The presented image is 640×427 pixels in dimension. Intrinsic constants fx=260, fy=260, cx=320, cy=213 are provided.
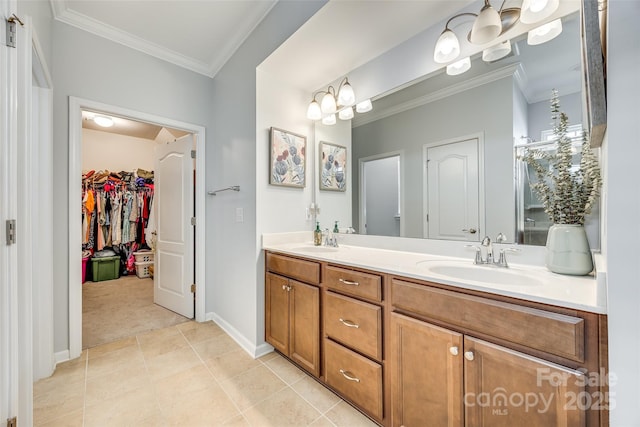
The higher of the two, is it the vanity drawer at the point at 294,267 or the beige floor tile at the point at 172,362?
the vanity drawer at the point at 294,267

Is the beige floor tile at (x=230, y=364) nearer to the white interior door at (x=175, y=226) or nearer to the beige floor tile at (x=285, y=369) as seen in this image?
the beige floor tile at (x=285, y=369)

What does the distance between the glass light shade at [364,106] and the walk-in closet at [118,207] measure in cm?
299

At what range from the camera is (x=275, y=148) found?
7.11 ft

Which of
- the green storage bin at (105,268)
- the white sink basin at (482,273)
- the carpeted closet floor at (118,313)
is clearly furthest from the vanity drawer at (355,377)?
the green storage bin at (105,268)

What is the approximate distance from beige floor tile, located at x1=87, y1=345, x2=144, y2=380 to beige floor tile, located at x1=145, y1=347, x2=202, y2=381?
9 cm

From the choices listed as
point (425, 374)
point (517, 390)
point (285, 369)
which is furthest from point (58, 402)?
point (517, 390)

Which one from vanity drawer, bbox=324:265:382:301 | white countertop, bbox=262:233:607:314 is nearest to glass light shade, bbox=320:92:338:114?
white countertop, bbox=262:233:607:314

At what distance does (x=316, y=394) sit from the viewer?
162 cm

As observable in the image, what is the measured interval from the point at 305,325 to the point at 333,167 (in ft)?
4.47

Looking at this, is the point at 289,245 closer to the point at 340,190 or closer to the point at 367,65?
the point at 340,190

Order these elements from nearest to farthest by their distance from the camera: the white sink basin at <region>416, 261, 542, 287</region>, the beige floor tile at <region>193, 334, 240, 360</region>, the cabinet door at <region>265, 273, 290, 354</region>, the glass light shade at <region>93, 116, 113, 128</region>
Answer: the white sink basin at <region>416, 261, 542, 287</region> → the cabinet door at <region>265, 273, 290, 354</region> → the beige floor tile at <region>193, 334, 240, 360</region> → the glass light shade at <region>93, 116, 113, 128</region>

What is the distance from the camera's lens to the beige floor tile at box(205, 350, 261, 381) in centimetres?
185

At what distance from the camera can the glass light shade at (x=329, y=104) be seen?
2195 millimetres

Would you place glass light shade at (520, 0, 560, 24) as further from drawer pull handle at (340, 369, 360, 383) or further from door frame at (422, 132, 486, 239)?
drawer pull handle at (340, 369, 360, 383)
